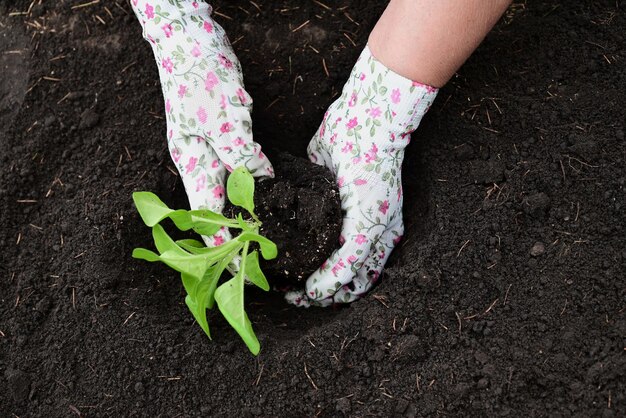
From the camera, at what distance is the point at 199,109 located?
1618mm

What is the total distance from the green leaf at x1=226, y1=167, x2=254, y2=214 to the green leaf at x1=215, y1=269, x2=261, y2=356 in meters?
0.15

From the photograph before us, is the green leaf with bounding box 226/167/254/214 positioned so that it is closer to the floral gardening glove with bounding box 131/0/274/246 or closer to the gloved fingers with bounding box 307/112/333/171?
the floral gardening glove with bounding box 131/0/274/246

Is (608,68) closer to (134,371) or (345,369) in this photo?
(345,369)

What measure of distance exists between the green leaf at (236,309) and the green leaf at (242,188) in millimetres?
149

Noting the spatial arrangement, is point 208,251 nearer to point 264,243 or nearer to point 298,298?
point 264,243

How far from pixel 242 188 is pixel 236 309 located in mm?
252

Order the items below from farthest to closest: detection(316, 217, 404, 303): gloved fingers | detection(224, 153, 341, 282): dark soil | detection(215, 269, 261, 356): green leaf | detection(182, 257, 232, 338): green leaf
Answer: detection(316, 217, 404, 303): gloved fingers → detection(224, 153, 341, 282): dark soil → detection(182, 257, 232, 338): green leaf → detection(215, 269, 261, 356): green leaf

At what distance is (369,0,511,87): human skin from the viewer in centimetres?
149

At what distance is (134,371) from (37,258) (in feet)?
1.25

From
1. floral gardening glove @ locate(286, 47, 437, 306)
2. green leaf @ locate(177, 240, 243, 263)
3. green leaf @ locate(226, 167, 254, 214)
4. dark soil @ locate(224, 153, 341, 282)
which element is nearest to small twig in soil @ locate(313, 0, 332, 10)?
floral gardening glove @ locate(286, 47, 437, 306)

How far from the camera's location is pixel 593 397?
136 centimetres

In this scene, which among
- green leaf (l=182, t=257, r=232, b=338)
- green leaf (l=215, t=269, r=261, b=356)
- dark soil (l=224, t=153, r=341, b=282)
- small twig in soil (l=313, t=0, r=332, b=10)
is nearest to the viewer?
green leaf (l=215, t=269, r=261, b=356)

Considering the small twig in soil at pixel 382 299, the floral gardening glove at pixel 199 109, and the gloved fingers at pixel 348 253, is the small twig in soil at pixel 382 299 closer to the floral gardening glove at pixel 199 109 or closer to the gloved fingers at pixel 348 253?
the gloved fingers at pixel 348 253

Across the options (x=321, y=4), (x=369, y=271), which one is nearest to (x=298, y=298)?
(x=369, y=271)
